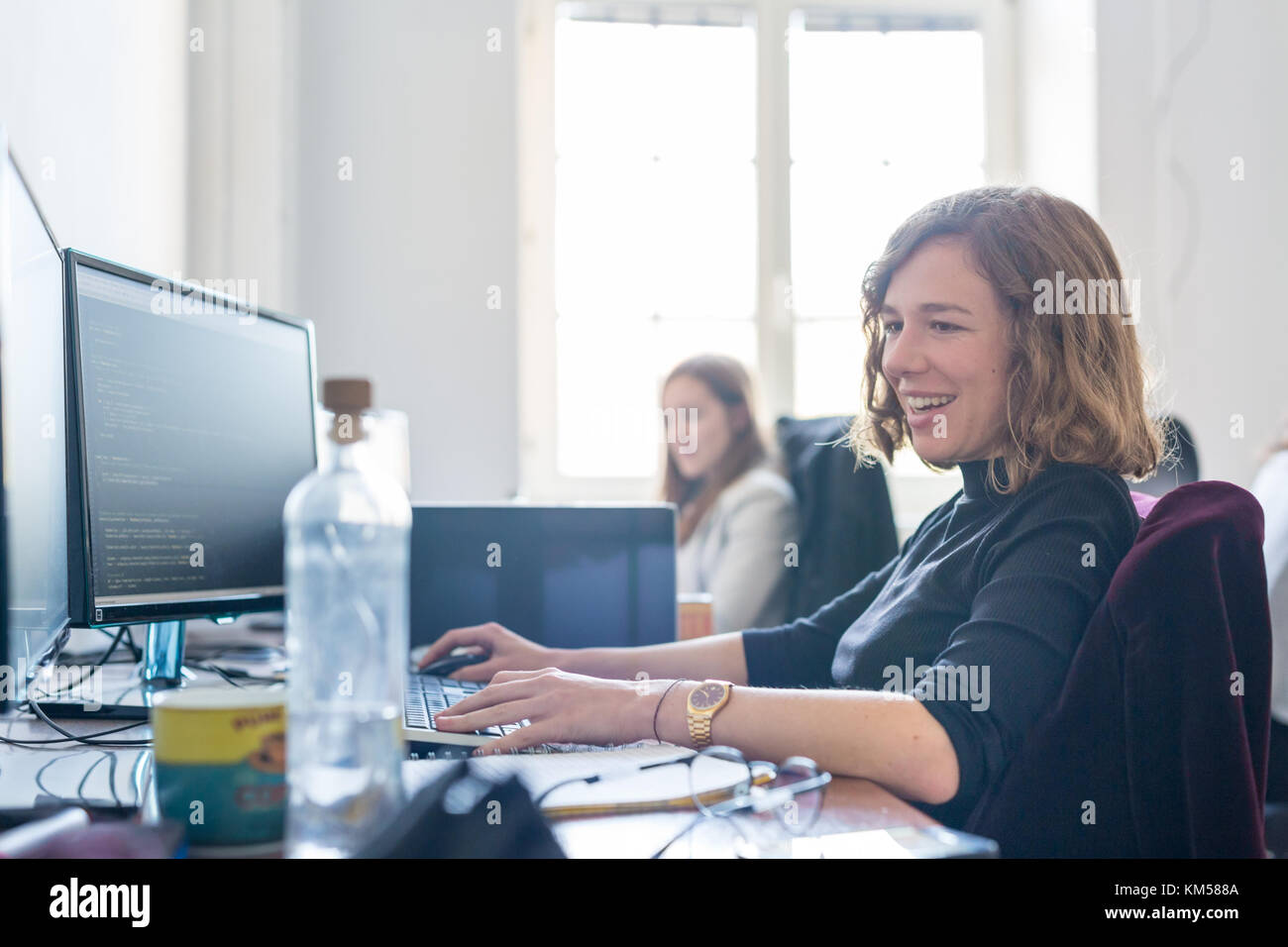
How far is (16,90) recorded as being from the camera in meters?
1.47

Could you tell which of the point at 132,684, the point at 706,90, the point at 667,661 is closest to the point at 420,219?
the point at 706,90

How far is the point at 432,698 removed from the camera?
107 centimetres

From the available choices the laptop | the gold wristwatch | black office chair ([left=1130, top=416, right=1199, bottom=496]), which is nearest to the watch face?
the gold wristwatch

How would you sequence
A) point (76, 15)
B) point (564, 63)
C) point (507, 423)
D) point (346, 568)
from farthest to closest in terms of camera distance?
point (564, 63), point (507, 423), point (76, 15), point (346, 568)

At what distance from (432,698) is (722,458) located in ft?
5.08

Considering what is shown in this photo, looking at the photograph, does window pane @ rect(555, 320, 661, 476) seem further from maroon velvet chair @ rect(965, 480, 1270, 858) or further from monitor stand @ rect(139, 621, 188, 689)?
maroon velvet chair @ rect(965, 480, 1270, 858)

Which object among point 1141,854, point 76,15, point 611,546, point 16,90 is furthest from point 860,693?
point 76,15

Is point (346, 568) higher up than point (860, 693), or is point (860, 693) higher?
point (346, 568)

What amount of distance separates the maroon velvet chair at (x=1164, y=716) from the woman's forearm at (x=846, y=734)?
0.10m

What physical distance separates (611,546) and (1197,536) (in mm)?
838

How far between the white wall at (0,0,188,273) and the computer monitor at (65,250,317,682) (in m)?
0.59

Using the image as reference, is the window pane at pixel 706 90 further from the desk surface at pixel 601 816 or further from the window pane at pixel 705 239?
the desk surface at pixel 601 816

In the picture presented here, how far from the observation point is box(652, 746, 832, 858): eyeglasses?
672mm
